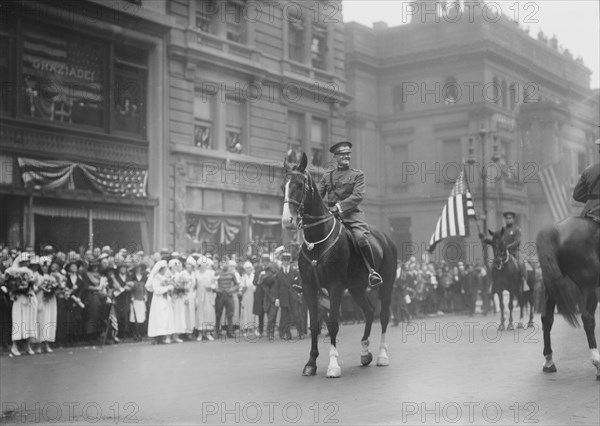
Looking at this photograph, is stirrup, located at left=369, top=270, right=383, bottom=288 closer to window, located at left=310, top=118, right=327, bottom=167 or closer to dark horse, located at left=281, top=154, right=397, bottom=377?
dark horse, located at left=281, top=154, right=397, bottom=377

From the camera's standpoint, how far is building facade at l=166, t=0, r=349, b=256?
88.9 feet

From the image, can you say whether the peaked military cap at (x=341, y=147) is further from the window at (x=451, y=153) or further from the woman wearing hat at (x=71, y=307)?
the window at (x=451, y=153)

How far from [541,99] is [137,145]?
32.9 metres

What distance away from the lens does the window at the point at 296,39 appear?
32375 millimetres

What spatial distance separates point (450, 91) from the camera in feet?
156

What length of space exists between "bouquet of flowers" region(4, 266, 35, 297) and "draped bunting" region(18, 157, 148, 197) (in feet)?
21.2

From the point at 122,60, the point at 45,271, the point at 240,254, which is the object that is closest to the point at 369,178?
the point at 240,254

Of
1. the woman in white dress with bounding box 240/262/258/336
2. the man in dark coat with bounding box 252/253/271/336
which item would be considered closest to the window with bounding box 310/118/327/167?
the woman in white dress with bounding box 240/262/258/336

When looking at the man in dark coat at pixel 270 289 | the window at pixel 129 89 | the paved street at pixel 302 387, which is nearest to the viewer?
the paved street at pixel 302 387

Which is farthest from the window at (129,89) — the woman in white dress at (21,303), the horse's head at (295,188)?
the horse's head at (295,188)

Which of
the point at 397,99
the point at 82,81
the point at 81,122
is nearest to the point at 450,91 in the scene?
the point at 397,99

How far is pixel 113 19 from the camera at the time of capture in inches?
987

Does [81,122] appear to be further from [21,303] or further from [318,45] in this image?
[318,45]

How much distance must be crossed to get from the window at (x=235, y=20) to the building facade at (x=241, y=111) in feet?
0.12
